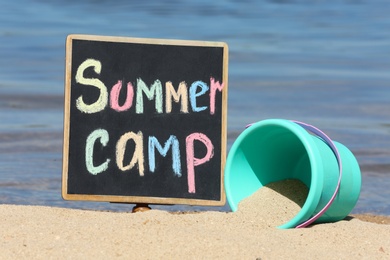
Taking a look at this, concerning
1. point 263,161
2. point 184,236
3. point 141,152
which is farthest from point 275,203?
point 184,236

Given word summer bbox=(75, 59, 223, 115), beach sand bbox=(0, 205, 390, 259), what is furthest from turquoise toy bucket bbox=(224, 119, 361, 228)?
word summer bbox=(75, 59, 223, 115)

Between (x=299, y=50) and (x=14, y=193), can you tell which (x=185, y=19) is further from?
(x=14, y=193)

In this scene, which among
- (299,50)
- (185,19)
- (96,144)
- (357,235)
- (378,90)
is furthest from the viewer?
(185,19)

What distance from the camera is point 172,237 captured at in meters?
4.00

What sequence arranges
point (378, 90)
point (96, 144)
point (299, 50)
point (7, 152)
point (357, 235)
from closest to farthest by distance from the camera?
point (357, 235) < point (96, 144) < point (7, 152) < point (378, 90) < point (299, 50)

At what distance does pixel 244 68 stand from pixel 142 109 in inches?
235

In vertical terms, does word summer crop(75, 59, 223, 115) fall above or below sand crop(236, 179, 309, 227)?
above

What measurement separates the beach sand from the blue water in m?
1.35

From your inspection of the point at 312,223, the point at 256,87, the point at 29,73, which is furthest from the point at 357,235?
the point at 29,73

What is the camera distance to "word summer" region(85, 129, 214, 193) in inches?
192

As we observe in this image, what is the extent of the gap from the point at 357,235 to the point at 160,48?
4.35 ft

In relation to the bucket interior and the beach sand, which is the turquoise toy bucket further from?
the beach sand

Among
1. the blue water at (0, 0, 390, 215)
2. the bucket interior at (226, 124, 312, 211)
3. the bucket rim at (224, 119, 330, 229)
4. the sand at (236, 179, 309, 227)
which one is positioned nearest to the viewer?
the bucket rim at (224, 119, 330, 229)

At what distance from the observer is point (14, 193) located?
6.12 metres
